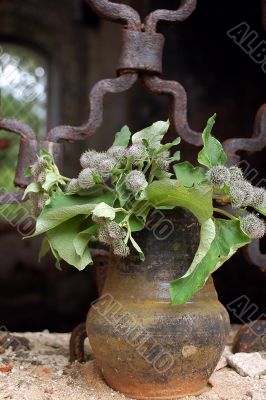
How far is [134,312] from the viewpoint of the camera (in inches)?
45.7

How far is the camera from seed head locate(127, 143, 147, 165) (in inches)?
46.0

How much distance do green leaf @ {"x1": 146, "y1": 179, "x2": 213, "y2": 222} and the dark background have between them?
0.53 m

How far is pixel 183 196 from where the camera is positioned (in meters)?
1.12

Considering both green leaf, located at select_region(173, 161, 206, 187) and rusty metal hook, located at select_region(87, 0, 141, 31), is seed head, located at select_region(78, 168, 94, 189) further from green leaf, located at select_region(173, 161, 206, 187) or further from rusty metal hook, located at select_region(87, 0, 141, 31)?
rusty metal hook, located at select_region(87, 0, 141, 31)

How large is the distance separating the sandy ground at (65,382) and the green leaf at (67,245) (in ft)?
0.81

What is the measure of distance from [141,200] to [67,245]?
160 mm

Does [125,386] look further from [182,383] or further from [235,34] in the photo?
[235,34]

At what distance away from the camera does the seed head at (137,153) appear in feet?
3.83

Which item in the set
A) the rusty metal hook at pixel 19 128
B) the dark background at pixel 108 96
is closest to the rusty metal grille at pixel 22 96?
the dark background at pixel 108 96

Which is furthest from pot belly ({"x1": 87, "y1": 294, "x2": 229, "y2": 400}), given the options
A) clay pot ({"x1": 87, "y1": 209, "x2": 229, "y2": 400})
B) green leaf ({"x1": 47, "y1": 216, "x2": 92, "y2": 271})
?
green leaf ({"x1": 47, "y1": 216, "x2": 92, "y2": 271})

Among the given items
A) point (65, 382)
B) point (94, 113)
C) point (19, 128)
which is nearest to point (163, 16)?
point (94, 113)

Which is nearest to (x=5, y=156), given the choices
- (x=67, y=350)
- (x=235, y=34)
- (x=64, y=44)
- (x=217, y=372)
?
(x=64, y=44)

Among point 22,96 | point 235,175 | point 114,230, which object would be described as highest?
point 235,175

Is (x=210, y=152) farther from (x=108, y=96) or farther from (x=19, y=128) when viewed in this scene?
(x=108, y=96)
